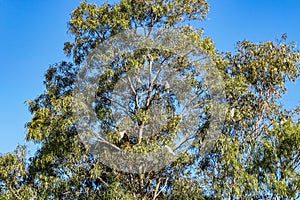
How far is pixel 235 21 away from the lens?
9711 mm

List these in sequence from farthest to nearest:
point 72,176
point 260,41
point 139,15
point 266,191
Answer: point 260,41, point 139,15, point 72,176, point 266,191

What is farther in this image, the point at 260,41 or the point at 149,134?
the point at 260,41

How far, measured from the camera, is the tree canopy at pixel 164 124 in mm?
9508

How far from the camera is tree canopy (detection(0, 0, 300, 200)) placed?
9.51 meters

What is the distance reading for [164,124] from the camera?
10.2 m

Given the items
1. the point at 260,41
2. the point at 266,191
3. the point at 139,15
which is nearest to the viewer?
the point at 266,191

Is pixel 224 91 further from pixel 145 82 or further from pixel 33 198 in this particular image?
pixel 33 198

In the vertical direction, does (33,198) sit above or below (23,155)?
below

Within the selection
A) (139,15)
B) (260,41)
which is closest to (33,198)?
(139,15)

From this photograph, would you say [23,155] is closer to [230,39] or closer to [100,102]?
[100,102]

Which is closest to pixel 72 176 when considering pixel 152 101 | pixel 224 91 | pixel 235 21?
pixel 152 101

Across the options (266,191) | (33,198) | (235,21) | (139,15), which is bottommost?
(266,191)

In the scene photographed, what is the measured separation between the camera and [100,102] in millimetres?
10680

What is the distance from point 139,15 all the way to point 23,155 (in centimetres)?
393
